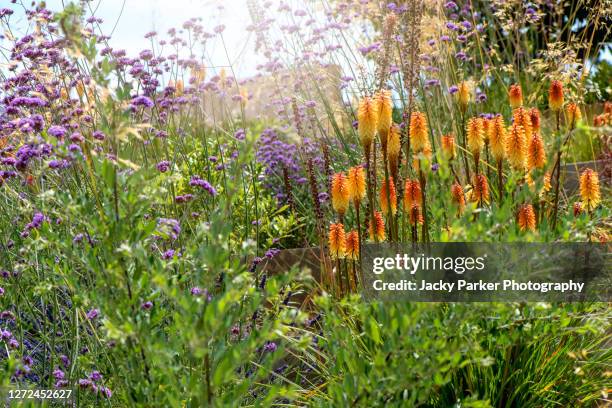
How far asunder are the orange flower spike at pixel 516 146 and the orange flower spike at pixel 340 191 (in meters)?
0.69

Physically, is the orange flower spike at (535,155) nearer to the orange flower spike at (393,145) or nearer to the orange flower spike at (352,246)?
the orange flower spike at (393,145)

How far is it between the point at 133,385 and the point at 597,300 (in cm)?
203

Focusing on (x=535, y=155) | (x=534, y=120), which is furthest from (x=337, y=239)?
(x=534, y=120)

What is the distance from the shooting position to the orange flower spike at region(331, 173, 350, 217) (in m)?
3.21

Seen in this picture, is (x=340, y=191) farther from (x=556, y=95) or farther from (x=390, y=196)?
(x=556, y=95)

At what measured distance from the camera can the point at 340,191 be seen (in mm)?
3223

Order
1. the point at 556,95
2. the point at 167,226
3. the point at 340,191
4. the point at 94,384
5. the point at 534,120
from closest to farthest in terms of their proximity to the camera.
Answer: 1. the point at 167,226
2. the point at 94,384
3. the point at 340,191
4. the point at 534,120
5. the point at 556,95

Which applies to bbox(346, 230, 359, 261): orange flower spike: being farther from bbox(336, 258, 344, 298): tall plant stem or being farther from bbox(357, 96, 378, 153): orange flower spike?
bbox(357, 96, 378, 153): orange flower spike

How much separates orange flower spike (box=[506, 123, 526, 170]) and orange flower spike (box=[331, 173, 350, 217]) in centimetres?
69

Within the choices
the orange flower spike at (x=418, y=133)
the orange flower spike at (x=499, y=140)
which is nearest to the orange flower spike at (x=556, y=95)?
the orange flower spike at (x=499, y=140)

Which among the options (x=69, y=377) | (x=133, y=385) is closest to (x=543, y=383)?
(x=133, y=385)

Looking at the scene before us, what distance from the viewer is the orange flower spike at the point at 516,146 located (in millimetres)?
3082

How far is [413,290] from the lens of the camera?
107 inches

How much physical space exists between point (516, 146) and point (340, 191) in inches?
29.4
